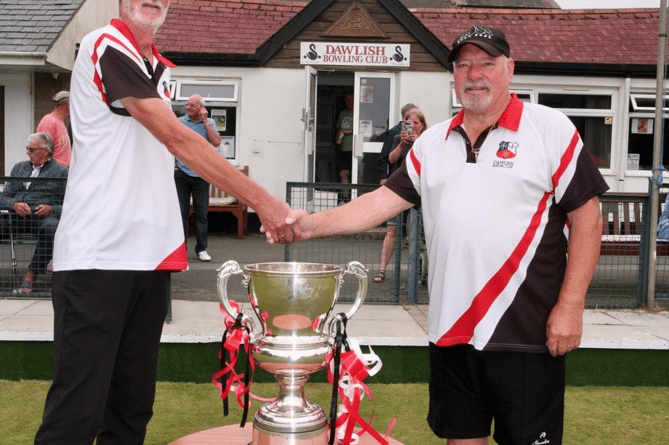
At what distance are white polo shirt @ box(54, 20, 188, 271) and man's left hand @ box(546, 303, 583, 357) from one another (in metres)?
1.28

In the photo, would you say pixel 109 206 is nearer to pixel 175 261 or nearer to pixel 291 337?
pixel 175 261

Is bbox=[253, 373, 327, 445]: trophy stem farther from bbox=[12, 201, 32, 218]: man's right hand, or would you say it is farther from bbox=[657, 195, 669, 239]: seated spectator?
bbox=[657, 195, 669, 239]: seated spectator

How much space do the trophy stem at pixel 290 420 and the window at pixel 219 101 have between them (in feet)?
30.5

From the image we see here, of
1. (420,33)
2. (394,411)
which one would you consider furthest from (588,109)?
(394,411)

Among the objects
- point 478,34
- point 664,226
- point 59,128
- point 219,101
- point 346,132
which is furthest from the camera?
point 346,132

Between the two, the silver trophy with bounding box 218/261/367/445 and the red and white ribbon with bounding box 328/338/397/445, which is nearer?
the silver trophy with bounding box 218/261/367/445

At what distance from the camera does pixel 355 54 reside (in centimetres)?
1099

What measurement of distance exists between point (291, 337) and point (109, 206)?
694 millimetres

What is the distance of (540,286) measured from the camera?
2283 millimetres

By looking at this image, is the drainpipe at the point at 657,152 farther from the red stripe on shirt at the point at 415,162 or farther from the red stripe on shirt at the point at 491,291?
the red stripe on shirt at the point at 491,291

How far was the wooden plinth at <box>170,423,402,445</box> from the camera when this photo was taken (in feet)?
7.45

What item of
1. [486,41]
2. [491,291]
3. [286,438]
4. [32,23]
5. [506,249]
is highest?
[32,23]

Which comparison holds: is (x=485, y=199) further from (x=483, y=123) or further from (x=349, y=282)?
(x=349, y=282)

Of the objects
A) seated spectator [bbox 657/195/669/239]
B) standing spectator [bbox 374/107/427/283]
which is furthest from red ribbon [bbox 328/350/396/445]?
seated spectator [bbox 657/195/669/239]
